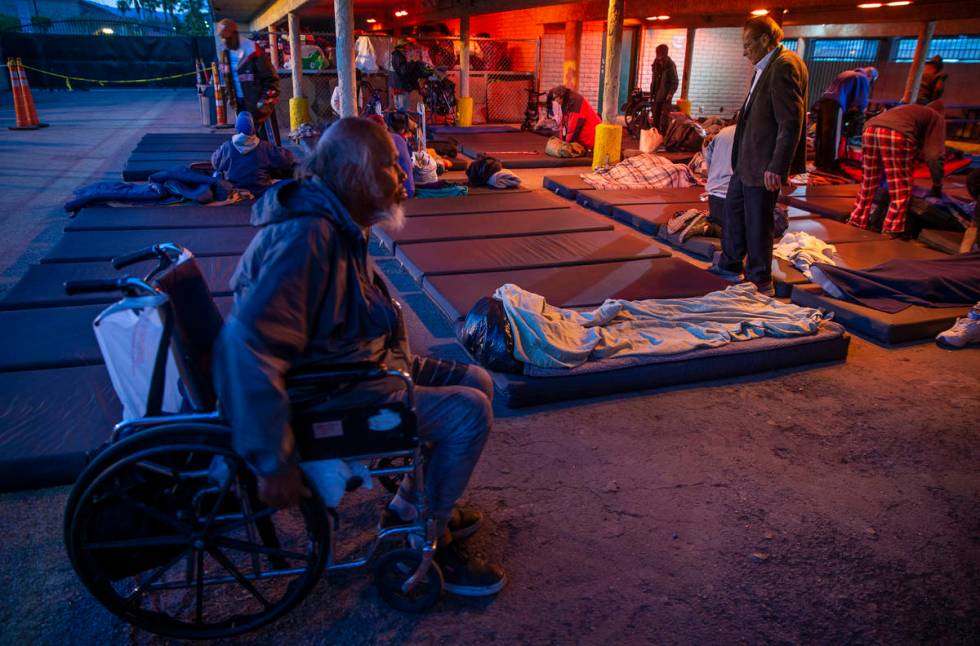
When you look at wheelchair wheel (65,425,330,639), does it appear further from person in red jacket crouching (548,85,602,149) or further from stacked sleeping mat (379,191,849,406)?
person in red jacket crouching (548,85,602,149)

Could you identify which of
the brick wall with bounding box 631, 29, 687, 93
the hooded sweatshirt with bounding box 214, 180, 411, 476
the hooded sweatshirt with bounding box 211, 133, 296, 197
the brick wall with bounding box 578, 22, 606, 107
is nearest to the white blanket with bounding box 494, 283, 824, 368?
the hooded sweatshirt with bounding box 214, 180, 411, 476

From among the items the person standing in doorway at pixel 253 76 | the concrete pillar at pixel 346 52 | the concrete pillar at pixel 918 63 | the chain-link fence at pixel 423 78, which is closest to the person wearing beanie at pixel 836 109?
the concrete pillar at pixel 918 63

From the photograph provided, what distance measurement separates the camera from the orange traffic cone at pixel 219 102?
1352cm

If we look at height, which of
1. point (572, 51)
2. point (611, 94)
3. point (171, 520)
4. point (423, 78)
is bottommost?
point (171, 520)

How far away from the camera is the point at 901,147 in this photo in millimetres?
6000

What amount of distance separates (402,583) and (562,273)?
3.16 metres

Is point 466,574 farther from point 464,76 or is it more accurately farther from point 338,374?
point 464,76

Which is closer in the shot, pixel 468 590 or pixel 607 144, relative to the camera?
pixel 468 590

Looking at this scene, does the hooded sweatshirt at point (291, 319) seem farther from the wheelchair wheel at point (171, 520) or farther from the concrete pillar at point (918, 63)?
the concrete pillar at point (918, 63)

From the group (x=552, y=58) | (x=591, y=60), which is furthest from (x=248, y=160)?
(x=591, y=60)

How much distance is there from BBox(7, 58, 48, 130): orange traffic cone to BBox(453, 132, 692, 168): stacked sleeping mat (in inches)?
323

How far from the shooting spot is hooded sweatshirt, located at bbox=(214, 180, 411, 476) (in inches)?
59.2

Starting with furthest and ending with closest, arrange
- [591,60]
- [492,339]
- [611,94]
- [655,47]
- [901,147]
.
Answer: [655,47] → [591,60] → [611,94] → [901,147] → [492,339]

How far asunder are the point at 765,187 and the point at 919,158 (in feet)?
8.82
